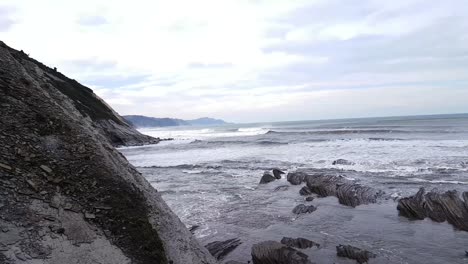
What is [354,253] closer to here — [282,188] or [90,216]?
[90,216]

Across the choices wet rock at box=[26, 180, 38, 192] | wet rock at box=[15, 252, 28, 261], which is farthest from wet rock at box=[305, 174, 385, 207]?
wet rock at box=[15, 252, 28, 261]

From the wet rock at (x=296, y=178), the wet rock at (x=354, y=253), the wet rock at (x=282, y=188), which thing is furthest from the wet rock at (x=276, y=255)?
the wet rock at (x=296, y=178)

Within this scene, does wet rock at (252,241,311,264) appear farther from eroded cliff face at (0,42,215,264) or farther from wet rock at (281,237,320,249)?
eroded cliff face at (0,42,215,264)

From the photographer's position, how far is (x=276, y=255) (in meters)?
8.49

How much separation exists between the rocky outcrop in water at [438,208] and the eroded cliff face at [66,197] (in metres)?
8.68

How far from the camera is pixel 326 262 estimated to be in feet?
29.5

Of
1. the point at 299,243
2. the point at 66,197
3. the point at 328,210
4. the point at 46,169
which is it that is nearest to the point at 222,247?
the point at 299,243

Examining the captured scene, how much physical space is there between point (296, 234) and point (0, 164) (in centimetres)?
854

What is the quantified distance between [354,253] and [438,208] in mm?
4961

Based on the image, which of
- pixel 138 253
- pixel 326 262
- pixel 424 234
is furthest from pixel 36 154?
pixel 424 234

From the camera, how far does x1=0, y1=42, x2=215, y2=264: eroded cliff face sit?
540 cm

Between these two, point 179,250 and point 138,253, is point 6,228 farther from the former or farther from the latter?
point 179,250

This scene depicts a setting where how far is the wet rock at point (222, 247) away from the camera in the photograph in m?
9.66

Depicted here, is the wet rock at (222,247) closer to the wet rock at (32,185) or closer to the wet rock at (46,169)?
the wet rock at (46,169)
